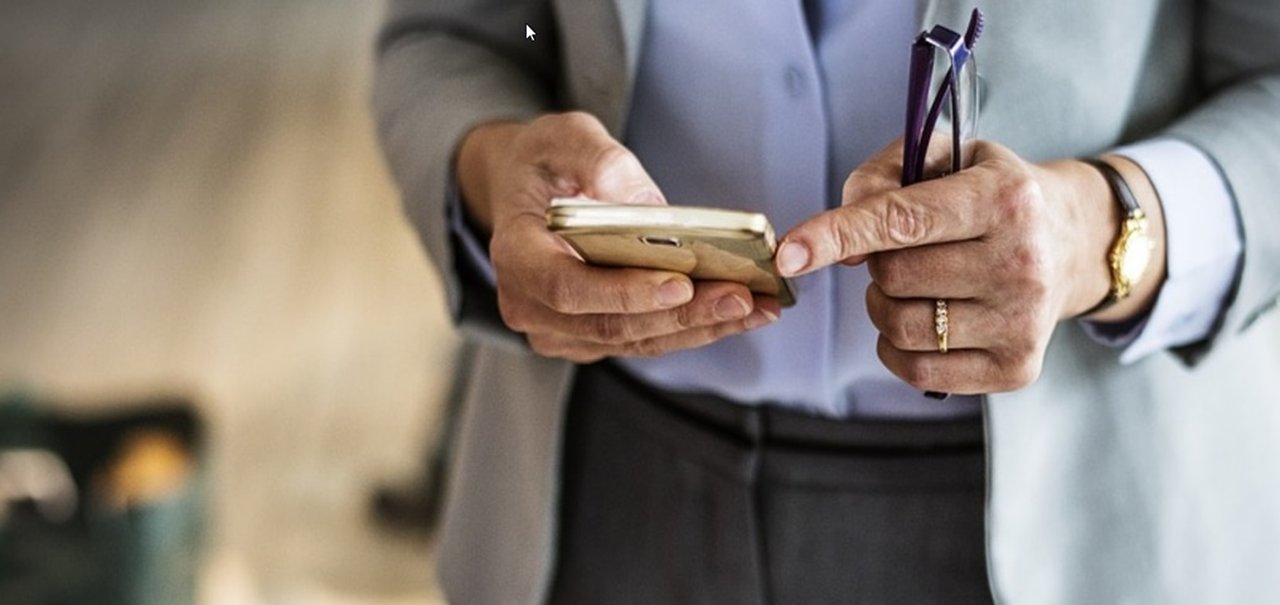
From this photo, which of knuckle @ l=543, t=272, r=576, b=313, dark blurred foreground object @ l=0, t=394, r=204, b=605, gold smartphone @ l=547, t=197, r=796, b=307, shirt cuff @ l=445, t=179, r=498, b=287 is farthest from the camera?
dark blurred foreground object @ l=0, t=394, r=204, b=605

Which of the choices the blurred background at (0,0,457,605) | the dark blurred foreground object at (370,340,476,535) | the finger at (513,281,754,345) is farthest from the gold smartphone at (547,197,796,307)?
the dark blurred foreground object at (370,340,476,535)

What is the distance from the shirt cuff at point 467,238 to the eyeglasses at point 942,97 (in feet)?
0.99

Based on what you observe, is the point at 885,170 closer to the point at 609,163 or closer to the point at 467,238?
the point at 609,163

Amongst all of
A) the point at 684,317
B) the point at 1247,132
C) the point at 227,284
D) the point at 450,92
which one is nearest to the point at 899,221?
the point at 684,317

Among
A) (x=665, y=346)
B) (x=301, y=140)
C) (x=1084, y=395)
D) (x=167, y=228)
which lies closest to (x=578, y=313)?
(x=665, y=346)

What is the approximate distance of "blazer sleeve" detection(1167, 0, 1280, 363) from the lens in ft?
2.18

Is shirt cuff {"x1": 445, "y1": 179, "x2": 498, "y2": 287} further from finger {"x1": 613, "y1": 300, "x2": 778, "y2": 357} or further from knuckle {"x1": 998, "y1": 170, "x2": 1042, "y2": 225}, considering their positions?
knuckle {"x1": 998, "y1": 170, "x2": 1042, "y2": 225}

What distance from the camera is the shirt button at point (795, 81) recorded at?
2.21 feet

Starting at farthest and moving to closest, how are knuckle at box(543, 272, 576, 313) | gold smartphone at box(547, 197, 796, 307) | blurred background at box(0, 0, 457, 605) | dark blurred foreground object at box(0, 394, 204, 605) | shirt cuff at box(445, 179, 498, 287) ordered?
blurred background at box(0, 0, 457, 605) < dark blurred foreground object at box(0, 394, 204, 605) < shirt cuff at box(445, 179, 498, 287) < knuckle at box(543, 272, 576, 313) < gold smartphone at box(547, 197, 796, 307)

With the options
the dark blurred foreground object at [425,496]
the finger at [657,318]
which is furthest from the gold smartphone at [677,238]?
the dark blurred foreground object at [425,496]

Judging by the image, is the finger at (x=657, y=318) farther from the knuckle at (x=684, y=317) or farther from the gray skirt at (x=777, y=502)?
the gray skirt at (x=777, y=502)

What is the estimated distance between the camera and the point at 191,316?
2.91 m

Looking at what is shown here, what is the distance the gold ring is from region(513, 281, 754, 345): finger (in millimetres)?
79

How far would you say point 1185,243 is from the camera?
2.13 ft
